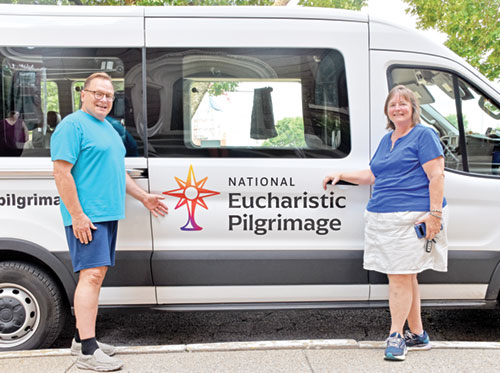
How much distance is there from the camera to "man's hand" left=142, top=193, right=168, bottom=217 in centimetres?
335

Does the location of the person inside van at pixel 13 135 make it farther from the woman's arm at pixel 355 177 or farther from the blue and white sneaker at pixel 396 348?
the blue and white sneaker at pixel 396 348

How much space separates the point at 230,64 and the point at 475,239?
6.90ft

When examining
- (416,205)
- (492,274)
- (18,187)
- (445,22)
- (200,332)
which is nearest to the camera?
(416,205)

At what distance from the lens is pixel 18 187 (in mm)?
3342

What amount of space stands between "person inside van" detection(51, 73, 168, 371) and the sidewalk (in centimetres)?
19

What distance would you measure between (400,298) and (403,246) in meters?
0.35

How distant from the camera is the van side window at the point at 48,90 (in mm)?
3379

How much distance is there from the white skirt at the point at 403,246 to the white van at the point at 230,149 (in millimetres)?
328

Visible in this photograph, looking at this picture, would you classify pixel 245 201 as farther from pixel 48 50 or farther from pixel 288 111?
pixel 48 50

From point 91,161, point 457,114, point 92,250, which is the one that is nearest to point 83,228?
point 92,250

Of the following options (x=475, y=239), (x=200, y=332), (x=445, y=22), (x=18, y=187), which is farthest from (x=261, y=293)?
(x=445, y=22)

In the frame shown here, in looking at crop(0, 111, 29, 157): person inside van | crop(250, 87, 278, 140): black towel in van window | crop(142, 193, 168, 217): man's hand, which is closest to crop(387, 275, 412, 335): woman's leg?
crop(250, 87, 278, 140): black towel in van window

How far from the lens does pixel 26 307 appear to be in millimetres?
3375

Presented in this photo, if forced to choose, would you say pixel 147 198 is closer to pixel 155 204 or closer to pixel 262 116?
pixel 155 204
